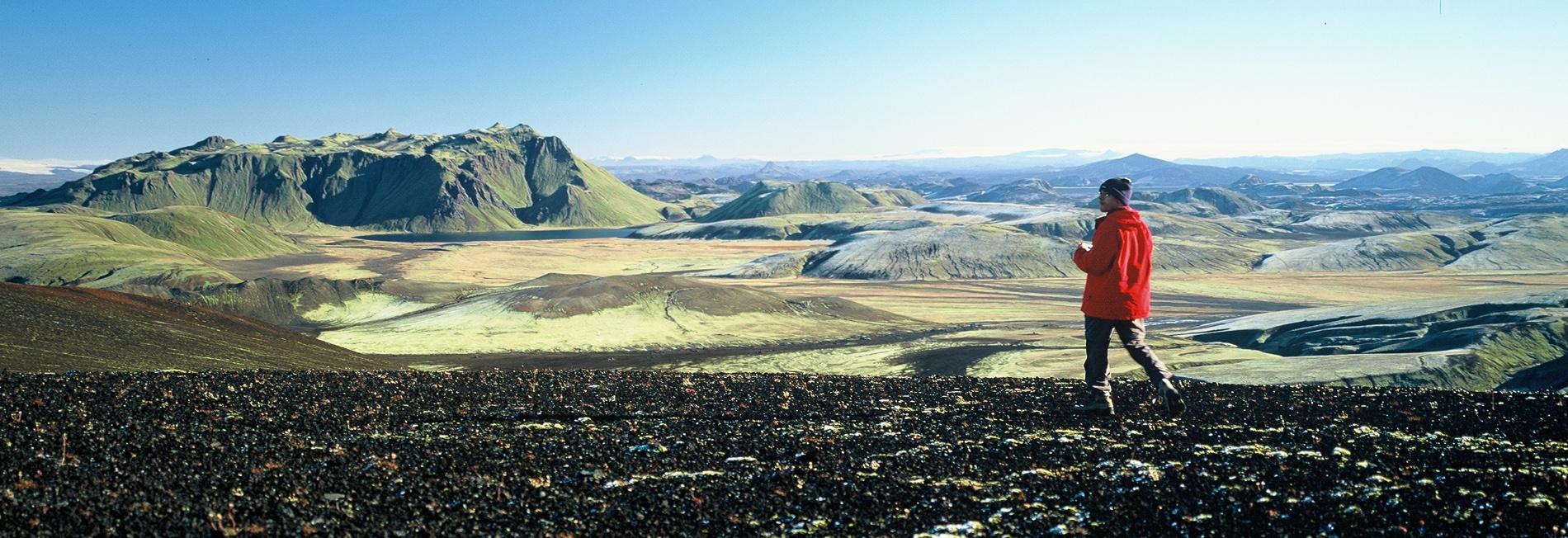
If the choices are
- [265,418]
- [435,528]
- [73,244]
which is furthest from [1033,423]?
[73,244]

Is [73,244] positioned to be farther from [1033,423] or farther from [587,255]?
[1033,423]

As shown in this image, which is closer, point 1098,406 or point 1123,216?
point 1123,216

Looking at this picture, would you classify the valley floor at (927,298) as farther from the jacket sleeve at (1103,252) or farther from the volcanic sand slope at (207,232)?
the jacket sleeve at (1103,252)

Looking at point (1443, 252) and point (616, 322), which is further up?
point (616, 322)

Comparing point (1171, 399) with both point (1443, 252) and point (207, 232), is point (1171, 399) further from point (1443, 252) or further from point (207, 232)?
point (207, 232)

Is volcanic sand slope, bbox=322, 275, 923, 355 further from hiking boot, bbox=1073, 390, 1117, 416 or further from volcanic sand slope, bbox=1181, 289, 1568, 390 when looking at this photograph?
hiking boot, bbox=1073, 390, 1117, 416

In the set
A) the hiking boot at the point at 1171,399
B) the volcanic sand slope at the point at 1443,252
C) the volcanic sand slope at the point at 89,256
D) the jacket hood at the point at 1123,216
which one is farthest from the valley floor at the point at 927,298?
the jacket hood at the point at 1123,216

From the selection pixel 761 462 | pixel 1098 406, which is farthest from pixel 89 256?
pixel 1098 406
